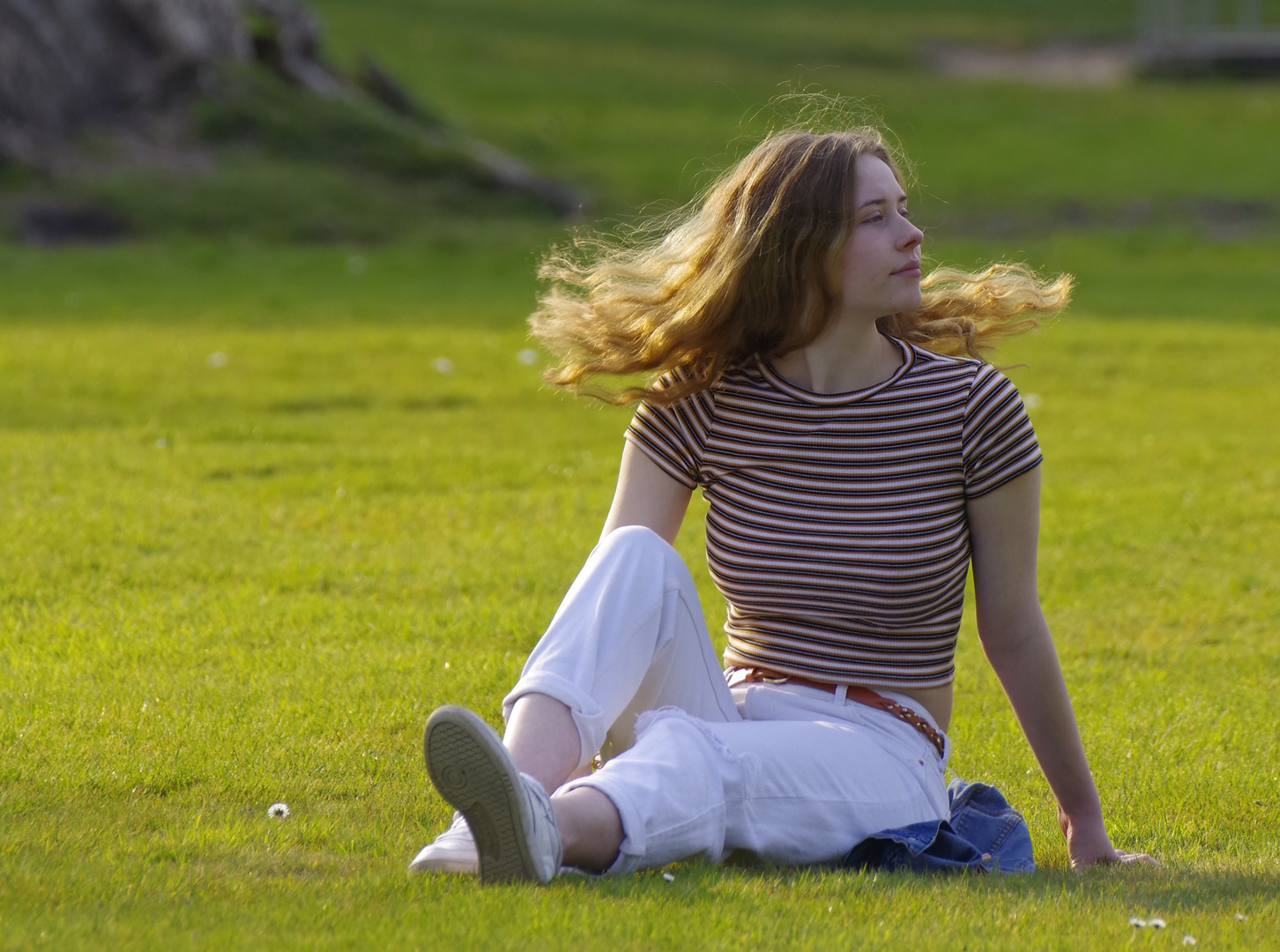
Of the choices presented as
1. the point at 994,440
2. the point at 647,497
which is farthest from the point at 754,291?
the point at 994,440

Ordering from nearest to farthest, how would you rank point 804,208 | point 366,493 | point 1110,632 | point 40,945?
point 40,945, point 804,208, point 1110,632, point 366,493

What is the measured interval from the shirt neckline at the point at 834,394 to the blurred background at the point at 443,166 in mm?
1145

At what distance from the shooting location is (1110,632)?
6.38m

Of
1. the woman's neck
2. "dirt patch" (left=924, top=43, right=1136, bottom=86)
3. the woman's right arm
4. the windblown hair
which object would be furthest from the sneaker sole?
"dirt patch" (left=924, top=43, right=1136, bottom=86)

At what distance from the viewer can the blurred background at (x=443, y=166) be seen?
15.7m

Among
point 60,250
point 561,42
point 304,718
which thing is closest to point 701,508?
point 304,718

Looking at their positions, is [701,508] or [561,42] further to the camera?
[561,42]

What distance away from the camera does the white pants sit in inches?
136

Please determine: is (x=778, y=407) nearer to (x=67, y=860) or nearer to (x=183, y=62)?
(x=67, y=860)

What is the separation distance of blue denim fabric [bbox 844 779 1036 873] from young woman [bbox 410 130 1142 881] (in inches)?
1.7

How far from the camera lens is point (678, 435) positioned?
158 inches

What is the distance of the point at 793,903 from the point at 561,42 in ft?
117

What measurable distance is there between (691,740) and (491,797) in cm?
54

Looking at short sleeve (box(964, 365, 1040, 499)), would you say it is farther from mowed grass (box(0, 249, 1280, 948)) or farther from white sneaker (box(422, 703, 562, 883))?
white sneaker (box(422, 703, 562, 883))
